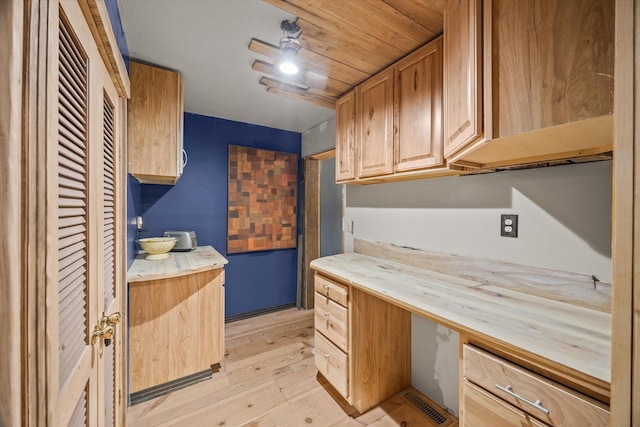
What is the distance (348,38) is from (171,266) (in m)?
1.89

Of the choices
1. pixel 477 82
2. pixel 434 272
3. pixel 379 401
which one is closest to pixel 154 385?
pixel 379 401

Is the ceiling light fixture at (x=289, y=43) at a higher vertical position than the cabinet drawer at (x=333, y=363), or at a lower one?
higher

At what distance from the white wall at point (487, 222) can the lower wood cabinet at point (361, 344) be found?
134 millimetres

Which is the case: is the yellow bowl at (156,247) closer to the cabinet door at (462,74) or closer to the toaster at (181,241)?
the toaster at (181,241)

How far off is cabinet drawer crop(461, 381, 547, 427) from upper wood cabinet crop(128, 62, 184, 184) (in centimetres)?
213

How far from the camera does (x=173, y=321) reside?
1.76 metres

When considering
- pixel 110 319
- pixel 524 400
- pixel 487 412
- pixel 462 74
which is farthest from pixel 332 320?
pixel 462 74

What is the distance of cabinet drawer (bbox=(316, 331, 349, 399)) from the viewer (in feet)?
5.29

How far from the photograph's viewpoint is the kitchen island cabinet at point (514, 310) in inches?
28.3

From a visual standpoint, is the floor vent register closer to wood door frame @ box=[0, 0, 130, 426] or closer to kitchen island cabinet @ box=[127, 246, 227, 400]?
kitchen island cabinet @ box=[127, 246, 227, 400]

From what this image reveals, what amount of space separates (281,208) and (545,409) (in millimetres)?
2868

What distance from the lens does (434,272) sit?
1.63 metres

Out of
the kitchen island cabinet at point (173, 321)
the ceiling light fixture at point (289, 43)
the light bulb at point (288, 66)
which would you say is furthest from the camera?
the kitchen island cabinet at point (173, 321)

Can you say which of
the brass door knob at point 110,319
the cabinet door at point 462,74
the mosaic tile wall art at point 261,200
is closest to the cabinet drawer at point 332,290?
the cabinet door at point 462,74
